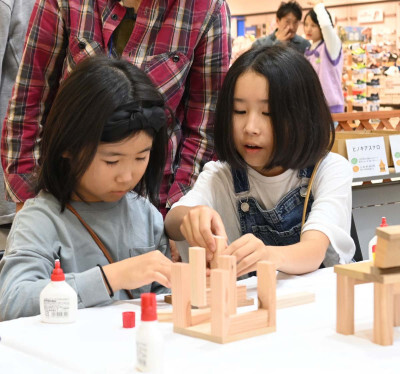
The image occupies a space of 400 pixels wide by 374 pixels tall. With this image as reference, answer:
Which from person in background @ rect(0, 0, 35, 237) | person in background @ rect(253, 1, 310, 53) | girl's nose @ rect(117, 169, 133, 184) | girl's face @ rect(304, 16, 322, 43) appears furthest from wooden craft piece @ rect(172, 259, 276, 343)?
person in background @ rect(253, 1, 310, 53)

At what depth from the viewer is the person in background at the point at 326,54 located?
19.6 feet

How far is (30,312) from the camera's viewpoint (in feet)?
4.97

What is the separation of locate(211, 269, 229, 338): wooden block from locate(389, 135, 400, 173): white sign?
250 cm

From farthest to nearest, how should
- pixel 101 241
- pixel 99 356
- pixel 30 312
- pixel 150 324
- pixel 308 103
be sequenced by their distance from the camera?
pixel 308 103, pixel 101 241, pixel 30 312, pixel 99 356, pixel 150 324

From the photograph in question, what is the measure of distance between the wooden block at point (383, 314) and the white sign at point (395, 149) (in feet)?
7.93

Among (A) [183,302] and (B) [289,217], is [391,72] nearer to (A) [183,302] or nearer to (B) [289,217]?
(B) [289,217]

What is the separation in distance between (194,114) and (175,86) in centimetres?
13

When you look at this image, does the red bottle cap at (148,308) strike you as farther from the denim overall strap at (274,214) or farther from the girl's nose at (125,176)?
the denim overall strap at (274,214)

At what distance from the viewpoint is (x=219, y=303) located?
1226 mm

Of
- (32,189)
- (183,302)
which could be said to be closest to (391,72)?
(32,189)

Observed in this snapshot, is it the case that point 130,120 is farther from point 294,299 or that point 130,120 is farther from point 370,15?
point 370,15

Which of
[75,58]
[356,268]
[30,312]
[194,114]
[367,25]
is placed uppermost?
[367,25]

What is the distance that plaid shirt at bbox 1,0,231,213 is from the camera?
212 cm

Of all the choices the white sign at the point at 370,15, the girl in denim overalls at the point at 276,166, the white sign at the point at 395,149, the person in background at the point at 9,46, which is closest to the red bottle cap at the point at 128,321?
the girl in denim overalls at the point at 276,166
